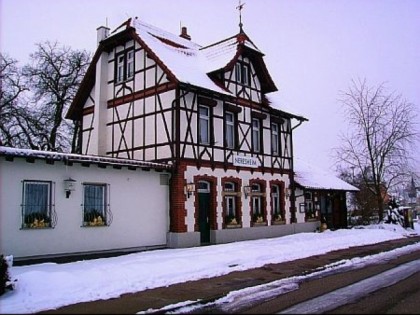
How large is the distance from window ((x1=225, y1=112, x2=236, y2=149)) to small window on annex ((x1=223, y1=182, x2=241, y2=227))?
185cm

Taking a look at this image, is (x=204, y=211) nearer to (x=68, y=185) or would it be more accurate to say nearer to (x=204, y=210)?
(x=204, y=210)

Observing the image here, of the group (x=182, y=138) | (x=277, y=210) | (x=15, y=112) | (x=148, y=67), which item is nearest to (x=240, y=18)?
(x=148, y=67)

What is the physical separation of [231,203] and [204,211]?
1944 millimetres

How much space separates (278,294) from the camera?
9141mm

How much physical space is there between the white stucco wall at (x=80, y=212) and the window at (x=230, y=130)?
14.4 ft

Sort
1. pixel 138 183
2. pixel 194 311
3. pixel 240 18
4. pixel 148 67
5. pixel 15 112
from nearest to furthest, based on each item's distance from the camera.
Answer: pixel 194 311 → pixel 138 183 → pixel 148 67 → pixel 240 18 → pixel 15 112

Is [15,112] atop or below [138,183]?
atop

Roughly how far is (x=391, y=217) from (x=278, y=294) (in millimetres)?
24135

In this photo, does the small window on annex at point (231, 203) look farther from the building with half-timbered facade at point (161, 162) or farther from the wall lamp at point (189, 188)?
the wall lamp at point (189, 188)

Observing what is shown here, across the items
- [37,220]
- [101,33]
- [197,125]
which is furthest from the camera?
[101,33]

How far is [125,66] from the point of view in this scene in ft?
67.5

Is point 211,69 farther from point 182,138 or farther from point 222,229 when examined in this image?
point 222,229

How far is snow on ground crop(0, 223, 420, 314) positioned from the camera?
334 inches

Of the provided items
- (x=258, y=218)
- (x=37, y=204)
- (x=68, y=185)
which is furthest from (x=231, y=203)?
(x=37, y=204)
